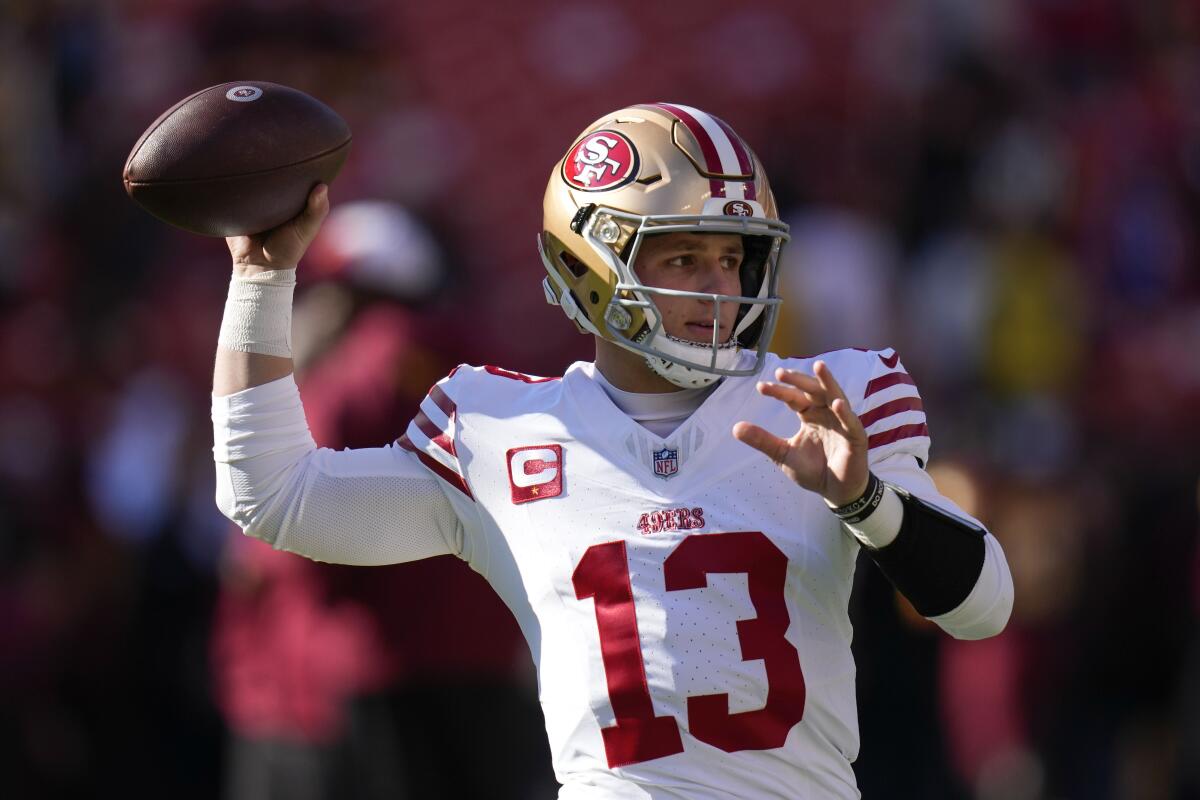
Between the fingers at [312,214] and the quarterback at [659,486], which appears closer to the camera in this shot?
the quarterback at [659,486]

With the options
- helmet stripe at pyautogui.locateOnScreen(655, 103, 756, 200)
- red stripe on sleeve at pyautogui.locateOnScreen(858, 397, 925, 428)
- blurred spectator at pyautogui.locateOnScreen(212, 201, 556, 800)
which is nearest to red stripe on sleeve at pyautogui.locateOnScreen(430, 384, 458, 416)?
helmet stripe at pyautogui.locateOnScreen(655, 103, 756, 200)

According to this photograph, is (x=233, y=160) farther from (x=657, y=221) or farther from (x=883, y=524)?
(x=883, y=524)

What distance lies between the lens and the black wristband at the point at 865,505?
8.81 ft

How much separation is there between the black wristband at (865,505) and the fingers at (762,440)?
0.11m

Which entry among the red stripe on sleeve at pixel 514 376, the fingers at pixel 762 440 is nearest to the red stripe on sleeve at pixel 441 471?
the red stripe on sleeve at pixel 514 376

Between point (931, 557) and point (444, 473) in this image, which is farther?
point (444, 473)

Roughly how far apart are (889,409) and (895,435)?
0.04 m

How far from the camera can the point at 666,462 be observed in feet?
9.57

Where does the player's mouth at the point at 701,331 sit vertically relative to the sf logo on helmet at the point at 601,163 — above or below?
below

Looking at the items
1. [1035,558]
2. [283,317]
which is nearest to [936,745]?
[1035,558]

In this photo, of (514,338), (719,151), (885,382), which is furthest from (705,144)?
(514,338)

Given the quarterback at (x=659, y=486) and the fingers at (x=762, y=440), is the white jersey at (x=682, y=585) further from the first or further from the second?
the fingers at (x=762, y=440)

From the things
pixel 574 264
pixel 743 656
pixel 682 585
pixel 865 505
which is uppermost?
pixel 574 264

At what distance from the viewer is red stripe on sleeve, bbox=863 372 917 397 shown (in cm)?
295
